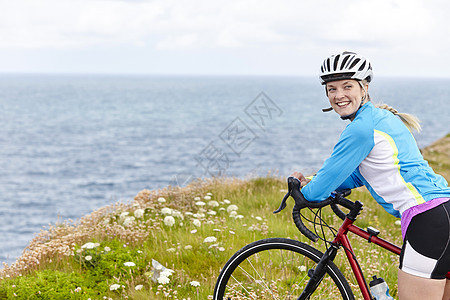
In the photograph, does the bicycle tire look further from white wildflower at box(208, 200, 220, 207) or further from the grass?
white wildflower at box(208, 200, 220, 207)

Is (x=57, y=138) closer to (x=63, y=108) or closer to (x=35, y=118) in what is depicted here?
(x=35, y=118)

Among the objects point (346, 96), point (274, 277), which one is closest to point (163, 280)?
Result: point (274, 277)

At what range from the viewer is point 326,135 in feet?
Answer: 212

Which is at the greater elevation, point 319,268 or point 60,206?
point 319,268

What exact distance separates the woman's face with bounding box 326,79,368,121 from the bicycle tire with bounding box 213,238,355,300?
49.3 inches

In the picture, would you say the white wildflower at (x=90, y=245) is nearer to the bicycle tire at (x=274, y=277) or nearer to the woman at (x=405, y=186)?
the bicycle tire at (x=274, y=277)

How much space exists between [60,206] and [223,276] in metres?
30.9

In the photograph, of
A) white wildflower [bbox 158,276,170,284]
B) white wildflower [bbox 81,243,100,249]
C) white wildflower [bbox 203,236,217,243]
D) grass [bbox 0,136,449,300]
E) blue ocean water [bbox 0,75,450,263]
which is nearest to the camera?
white wildflower [bbox 158,276,170,284]

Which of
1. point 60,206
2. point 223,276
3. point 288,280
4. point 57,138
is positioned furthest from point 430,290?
point 57,138

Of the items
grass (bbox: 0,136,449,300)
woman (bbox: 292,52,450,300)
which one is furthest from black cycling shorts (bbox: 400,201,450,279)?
grass (bbox: 0,136,449,300)

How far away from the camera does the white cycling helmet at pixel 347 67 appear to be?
352 cm

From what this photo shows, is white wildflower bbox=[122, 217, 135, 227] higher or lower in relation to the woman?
lower

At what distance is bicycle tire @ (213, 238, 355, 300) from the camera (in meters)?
3.74

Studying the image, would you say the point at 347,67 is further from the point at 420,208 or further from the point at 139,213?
the point at 139,213
